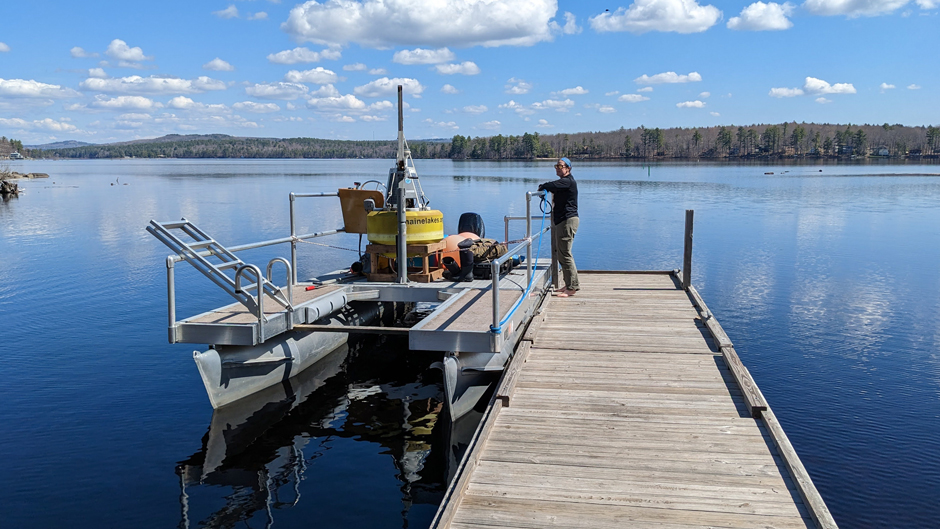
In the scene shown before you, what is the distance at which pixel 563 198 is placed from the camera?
1091 centimetres

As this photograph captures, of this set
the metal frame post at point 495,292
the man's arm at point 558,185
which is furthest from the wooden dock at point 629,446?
the man's arm at point 558,185

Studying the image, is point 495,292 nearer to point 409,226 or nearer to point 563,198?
point 409,226

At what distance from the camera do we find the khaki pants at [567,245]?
11031mm

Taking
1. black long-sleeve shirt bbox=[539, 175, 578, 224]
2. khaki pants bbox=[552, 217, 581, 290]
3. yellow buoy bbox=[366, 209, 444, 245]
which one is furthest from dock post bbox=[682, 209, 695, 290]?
yellow buoy bbox=[366, 209, 444, 245]

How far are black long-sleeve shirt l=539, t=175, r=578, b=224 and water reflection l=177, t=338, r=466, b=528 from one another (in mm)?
3207

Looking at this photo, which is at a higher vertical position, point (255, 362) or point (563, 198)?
point (563, 198)

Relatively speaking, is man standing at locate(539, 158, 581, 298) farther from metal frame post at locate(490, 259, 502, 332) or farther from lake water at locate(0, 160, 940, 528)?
metal frame post at locate(490, 259, 502, 332)

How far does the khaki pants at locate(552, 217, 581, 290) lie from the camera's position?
434 inches

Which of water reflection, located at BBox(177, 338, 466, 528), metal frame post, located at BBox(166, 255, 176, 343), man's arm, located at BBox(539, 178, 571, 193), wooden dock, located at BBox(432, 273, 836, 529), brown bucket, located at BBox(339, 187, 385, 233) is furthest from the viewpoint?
brown bucket, located at BBox(339, 187, 385, 233)

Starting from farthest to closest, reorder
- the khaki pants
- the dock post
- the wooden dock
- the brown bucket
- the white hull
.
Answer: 1. the dock post
2. the brown bucket
3. the khaki pants
4. the white hull
5. the wooden dock

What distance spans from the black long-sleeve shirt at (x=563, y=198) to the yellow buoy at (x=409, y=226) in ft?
5.77

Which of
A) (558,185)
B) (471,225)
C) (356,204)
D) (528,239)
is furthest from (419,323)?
(471,225)

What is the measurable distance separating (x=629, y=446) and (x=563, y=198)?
5723 mm

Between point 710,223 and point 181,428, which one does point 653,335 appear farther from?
point 710,223
